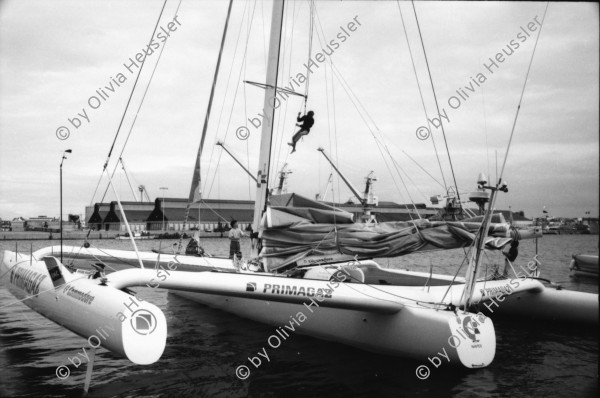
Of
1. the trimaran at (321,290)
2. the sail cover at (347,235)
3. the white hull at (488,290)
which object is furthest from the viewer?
the white hull at (488,290)

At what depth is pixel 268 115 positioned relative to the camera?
1023 centimetres

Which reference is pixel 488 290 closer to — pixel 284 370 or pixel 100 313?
pixel 284 370

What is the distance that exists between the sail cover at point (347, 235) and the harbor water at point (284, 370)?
1.39 m

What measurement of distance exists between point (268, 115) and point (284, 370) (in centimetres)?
581

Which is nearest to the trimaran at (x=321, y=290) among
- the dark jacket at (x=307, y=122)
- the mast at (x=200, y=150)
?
the dark jacket at (x=307, y=122)

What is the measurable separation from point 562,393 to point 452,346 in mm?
1409

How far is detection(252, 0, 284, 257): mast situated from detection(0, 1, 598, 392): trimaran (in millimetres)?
24

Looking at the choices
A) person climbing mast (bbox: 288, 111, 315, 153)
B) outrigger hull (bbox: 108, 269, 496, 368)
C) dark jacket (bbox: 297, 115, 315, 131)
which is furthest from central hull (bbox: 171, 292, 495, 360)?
dark jacket (bbox: 297, 115, 315, 131)

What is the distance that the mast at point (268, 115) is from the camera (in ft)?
33.6

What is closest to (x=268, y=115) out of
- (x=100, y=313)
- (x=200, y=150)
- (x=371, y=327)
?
(x=200, y=150)

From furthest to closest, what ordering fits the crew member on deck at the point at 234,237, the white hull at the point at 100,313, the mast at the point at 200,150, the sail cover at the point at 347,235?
the crew member on deck at the point at 234,237 < the mast at the point at 200,150 < the sail cover at the point at 347,235 < the white hull at the point at 100,313

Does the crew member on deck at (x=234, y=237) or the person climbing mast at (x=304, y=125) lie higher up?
the person climbing mast at (x=304, y=125)

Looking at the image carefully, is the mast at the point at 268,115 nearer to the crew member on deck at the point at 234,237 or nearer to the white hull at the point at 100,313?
the crew member on deck at the point at 234,237

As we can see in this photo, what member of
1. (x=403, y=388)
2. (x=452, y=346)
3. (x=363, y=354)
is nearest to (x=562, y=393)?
(x=452, y=346)
